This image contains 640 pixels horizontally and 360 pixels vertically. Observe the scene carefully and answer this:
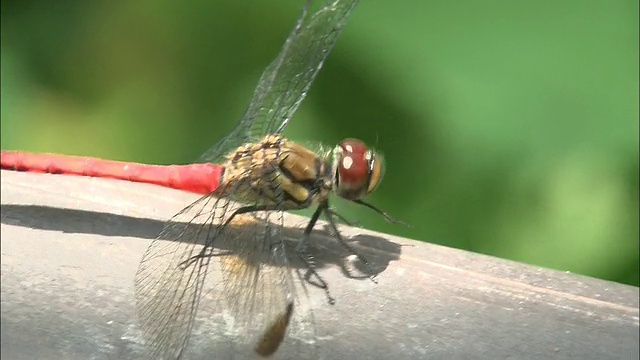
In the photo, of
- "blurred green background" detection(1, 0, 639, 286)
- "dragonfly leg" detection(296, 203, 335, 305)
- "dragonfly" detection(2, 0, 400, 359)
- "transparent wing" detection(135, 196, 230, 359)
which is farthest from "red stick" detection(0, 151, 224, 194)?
"blurred green background" detection(1, 0, 639, 286)

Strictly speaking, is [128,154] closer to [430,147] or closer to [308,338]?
[430,147]

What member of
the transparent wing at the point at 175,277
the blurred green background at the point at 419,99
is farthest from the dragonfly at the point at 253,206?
the blurred green background at the point at 419,99

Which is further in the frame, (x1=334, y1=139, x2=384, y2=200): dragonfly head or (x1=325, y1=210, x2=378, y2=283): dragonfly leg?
(x1=334, y1=139, x2=384, y2=200): dragonfly head

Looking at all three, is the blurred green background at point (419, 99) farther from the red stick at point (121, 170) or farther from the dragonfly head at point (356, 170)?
the red stick at point (121, 170)

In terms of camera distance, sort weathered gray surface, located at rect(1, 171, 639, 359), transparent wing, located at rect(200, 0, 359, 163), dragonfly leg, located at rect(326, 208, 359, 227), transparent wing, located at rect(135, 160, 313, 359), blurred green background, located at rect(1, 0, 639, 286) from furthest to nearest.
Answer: blurred green background, located at rect(1, 0, 639, 286), transparent wing, located at rect(200, 0, 359, 163), dragonfly leg, located at rect(326, 208, 359, 227), transparent wing, located at rect(135, 160, 313, 359), weathered gray surface, located at rect(1, 171, 639, 359)

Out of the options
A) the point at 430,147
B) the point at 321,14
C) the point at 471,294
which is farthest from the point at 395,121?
the point at 471,294

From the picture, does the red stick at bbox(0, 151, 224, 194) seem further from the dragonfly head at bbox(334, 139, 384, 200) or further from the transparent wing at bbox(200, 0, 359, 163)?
the dragonfly head at bbox(334, 139, 384, 200)
